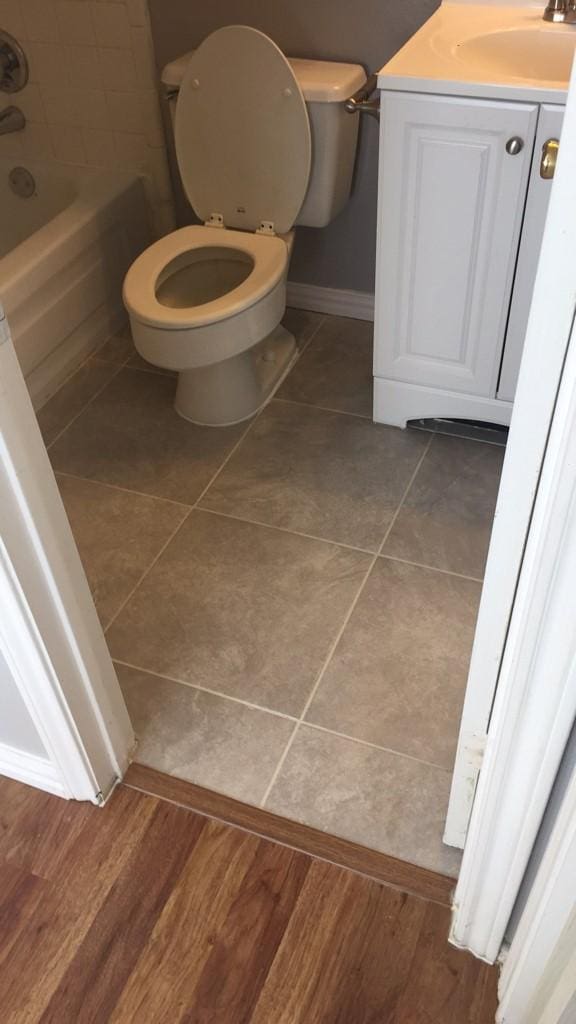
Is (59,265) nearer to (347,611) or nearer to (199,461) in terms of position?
(199,461)

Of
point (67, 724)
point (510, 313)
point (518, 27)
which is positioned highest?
point (518, 27)

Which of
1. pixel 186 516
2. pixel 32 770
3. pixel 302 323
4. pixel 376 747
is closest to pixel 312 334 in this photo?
pixel 302 323

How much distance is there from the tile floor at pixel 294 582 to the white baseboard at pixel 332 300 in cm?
14

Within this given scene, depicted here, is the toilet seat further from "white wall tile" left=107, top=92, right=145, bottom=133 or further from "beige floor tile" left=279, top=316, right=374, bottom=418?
"white wall tile" left=107, top=92, right=145, bottom=133

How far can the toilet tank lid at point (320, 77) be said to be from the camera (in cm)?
191

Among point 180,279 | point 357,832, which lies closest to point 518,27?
point 180,279

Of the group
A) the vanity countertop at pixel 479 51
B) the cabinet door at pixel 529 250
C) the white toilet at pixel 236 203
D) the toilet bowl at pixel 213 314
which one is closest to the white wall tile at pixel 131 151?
the white toilet at pixel 236 203

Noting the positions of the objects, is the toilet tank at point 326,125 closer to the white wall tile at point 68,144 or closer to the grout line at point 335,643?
the white wall tile at point 68,144

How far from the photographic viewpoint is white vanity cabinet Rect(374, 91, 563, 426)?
157 cm

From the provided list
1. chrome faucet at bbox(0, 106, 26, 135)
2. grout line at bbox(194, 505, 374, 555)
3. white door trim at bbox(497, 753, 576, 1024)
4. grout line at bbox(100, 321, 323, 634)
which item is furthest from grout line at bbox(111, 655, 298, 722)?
chrome faucet at bbox(0, 106, 26, 135)

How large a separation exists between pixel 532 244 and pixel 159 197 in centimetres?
123

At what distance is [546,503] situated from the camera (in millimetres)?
709

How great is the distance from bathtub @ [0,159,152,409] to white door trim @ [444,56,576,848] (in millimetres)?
1535

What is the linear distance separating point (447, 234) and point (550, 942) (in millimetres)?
1286
